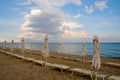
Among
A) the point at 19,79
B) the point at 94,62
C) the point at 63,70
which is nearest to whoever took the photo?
the point at 94,62

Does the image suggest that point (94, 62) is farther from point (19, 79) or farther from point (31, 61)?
point (31, 61)

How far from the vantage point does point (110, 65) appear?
1412cm

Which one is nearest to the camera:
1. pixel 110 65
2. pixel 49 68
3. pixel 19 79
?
pixel 19 79

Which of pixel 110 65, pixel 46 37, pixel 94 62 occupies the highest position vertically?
pixel 46 37

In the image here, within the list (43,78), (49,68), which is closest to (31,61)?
(49,68)

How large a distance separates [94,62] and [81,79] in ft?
4.96

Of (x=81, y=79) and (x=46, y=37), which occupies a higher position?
(x=46, y=37)

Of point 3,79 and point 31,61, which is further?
point 31,61

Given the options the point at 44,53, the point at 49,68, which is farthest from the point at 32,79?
the point at 44,53

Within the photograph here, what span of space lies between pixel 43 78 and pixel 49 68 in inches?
116

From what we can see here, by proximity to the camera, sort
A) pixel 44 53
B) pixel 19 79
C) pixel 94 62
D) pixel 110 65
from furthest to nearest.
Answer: pixel 110 65 < pixel 44 53 < pixel 19 79 < pixel 94 62

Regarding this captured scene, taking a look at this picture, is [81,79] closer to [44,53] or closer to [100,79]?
[100,79]

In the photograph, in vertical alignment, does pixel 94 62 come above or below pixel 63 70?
above

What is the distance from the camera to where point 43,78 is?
8.62m
